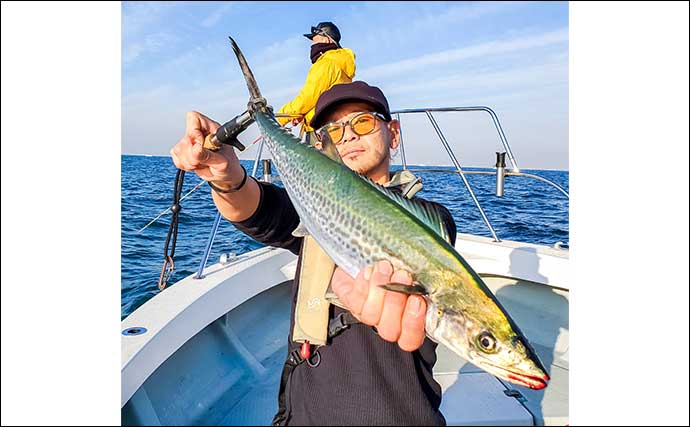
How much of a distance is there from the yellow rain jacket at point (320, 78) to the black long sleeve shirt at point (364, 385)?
87.0 inches

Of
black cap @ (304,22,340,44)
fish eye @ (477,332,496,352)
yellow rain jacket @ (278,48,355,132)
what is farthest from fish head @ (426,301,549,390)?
black cap @ (304,22,340,44)

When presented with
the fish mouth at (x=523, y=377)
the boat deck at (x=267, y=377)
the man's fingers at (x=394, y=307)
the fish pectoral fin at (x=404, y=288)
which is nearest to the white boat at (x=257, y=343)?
the boat deck at (x=267, y=377)

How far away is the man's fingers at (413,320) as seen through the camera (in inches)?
58.0

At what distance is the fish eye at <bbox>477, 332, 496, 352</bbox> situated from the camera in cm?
141

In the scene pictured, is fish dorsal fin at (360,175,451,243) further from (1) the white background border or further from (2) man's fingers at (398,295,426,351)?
(1) the white background border

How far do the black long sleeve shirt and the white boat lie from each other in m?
1.05

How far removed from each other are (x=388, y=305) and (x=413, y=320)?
0.09m
